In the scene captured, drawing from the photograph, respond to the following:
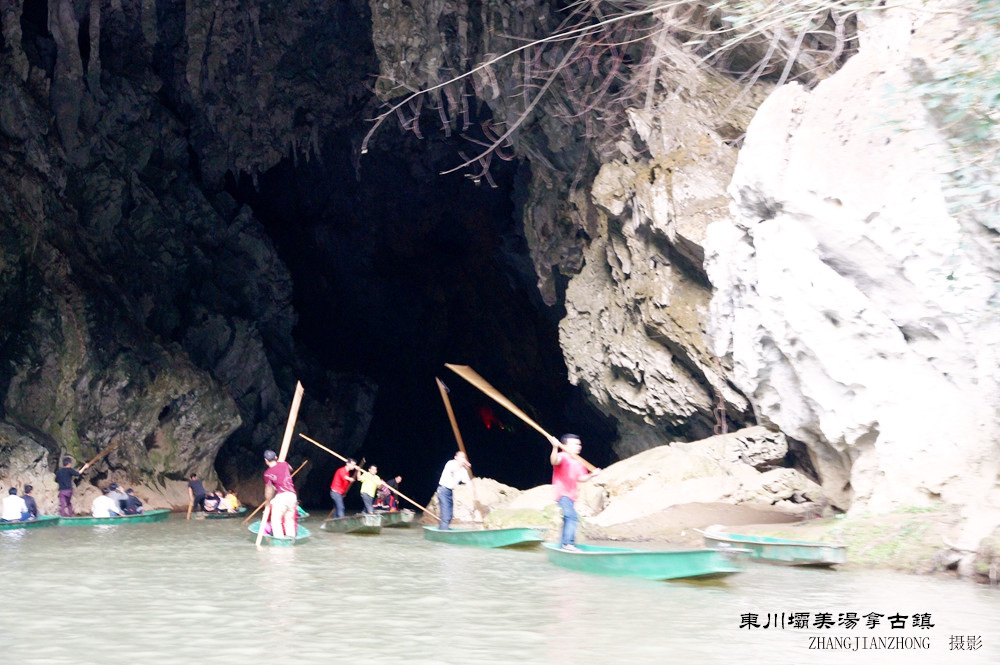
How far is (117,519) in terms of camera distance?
20000 millimetres

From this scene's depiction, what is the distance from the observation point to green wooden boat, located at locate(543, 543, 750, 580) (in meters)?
9.97

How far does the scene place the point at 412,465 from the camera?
37125mm

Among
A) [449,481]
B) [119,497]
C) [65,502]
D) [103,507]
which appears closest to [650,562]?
[449,481]

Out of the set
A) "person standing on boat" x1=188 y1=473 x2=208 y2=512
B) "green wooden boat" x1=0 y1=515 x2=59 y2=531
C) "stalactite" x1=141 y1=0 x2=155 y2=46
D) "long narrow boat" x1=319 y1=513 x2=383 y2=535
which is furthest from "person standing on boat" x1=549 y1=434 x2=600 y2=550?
"stalactite" x1=141 y1=0 x2=155 y2=46

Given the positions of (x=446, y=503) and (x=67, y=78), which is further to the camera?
(x=67, y=78)

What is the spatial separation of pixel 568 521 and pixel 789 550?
2.84m

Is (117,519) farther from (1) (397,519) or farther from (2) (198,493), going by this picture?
(1) (397,519)

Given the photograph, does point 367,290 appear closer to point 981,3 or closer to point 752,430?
point 752,430

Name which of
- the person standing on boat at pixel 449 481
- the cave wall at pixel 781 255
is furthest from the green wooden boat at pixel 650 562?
A: the person standing on boat at pixel 449 481

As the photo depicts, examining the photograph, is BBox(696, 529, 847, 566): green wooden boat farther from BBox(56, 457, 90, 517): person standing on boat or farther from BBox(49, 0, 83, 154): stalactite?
BBox(49, 0, 83, 154): stalactite

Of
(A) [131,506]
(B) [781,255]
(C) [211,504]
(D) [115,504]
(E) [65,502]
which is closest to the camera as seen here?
(B) [781,255]

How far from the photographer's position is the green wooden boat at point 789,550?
12.2 m

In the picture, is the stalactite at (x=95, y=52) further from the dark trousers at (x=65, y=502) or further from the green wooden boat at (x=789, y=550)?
the green wooden boat at (x=789, y=550)

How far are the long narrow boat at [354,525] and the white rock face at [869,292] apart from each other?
727 cm
